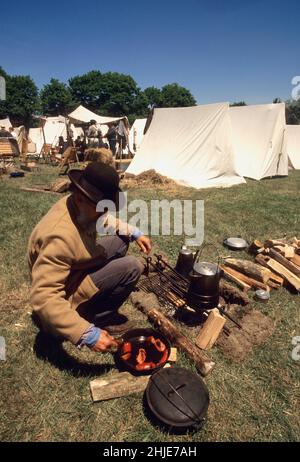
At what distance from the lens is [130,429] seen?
2254 millimetres

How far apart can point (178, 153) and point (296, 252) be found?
854 centimetres

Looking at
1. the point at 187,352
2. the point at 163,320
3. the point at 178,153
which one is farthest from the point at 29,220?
the point at 178,153

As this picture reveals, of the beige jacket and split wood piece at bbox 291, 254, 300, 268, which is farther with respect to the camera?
split wood piece at bbox 291, 254, 300, 268

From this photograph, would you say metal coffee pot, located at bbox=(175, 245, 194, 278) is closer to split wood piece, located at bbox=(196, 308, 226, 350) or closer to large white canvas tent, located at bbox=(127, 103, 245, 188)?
split wood piece, located at bbox=(196, 308, 226, 350)

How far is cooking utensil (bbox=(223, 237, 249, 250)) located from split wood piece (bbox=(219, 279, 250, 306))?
5.68ft

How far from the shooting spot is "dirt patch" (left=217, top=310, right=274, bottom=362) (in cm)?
302

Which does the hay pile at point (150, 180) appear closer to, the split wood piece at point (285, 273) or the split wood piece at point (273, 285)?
the split wood piece at point (285, 273)

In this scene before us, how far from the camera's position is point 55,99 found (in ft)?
198

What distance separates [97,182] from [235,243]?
4.12m

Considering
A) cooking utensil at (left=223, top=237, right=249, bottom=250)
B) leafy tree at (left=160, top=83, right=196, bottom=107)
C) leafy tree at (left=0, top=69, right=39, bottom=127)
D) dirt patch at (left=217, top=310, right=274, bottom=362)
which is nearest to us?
dirt patch at (left=217, top=310, right=274, bottom=362)

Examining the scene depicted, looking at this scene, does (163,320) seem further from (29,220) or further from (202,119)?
(202,119)

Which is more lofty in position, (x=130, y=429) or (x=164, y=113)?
(x=164, y=113)

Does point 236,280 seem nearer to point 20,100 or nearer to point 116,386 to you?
point 116,386

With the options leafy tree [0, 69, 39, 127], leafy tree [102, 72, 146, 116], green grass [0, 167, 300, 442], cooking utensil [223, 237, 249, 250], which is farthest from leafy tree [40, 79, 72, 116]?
green grass [0, 167, 300, 442]
